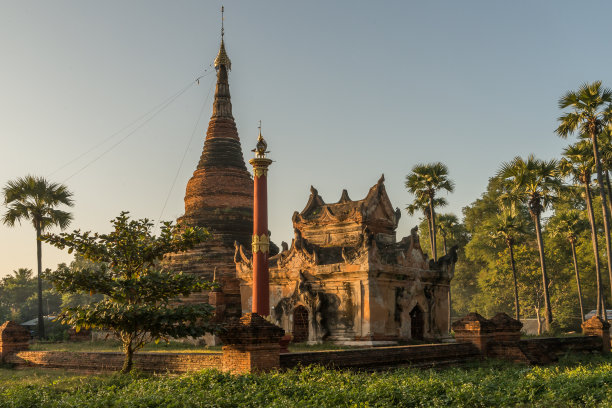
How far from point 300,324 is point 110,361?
8.84 meters

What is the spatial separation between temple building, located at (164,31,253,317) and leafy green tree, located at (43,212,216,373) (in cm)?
1051

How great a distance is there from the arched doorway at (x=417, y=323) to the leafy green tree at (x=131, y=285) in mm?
11540

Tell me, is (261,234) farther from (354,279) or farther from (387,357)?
(387,357)

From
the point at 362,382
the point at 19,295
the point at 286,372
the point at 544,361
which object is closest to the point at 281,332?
the point at 286,372

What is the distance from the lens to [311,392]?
11.2 metres

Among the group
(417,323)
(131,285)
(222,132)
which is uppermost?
(222,132)

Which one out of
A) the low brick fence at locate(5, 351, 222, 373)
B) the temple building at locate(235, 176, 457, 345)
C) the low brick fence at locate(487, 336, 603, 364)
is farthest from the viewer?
the temple building at locate(235, 176, 457, 345)

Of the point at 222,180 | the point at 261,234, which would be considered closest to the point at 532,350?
the point at 261,234

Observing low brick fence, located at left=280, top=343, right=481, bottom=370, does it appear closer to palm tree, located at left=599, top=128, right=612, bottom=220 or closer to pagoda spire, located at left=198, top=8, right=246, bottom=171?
pagoda spire, located at left=198, top=8, right=246, bottom=171

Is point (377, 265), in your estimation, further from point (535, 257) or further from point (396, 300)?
point (535, 257)

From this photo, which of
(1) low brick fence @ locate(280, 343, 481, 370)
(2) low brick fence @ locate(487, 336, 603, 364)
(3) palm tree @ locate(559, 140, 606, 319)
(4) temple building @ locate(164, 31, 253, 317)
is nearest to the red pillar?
(1) low brick fence @ locate(280, 343, 481, 370)

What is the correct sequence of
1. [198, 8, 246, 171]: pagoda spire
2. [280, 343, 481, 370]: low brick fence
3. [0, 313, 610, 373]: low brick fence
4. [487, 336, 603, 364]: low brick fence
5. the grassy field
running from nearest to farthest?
the grassy field
[0, 313, 610, 373]: low brick fence
[280, 343, 481, 370]: low brick fence
[487, 336, 603, 364]: low brick fence
[198, 8, 246, 171]: pagoda spire

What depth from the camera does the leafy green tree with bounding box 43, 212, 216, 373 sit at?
1444cm

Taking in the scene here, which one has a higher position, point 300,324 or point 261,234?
point 261,234
